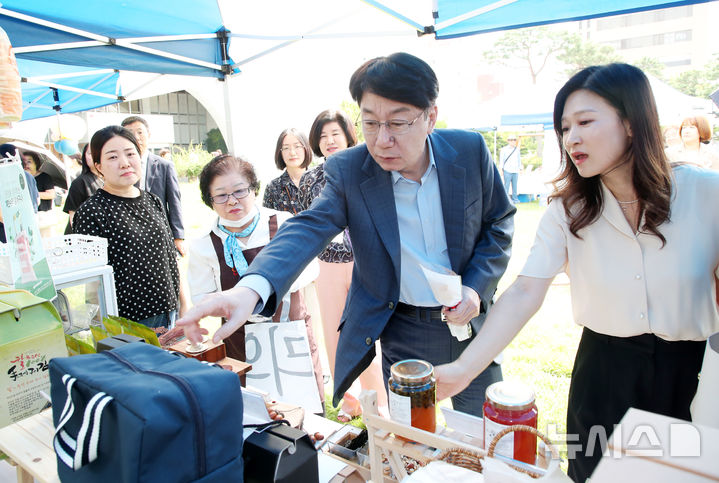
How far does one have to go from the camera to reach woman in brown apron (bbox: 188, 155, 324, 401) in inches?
89.7

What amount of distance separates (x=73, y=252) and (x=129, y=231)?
0.79 metres

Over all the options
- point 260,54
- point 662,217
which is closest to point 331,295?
point 662,217

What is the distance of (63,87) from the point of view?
6801 millimetres

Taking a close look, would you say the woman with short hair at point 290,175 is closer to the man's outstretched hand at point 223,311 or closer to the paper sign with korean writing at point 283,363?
the paper sign with korean writing at point 283,363

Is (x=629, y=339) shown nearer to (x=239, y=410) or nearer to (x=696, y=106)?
(x=239, y=410)

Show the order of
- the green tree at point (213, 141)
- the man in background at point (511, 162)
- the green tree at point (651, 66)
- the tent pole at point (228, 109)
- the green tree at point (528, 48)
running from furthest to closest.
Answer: the green tree at point (528, 48), the green tree at point (651, 66), the green tree at point (213, 141), the man in background at point (511, 162), the tent pole at point (228, 109)

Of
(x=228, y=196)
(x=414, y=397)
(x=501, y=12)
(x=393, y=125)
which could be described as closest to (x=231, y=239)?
(x=228, y=196)

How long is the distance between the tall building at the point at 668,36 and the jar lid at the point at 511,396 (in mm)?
55231

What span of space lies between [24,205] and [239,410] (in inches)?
46.9

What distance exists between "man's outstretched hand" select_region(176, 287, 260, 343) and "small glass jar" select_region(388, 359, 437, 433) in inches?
16.6

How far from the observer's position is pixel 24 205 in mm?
1572

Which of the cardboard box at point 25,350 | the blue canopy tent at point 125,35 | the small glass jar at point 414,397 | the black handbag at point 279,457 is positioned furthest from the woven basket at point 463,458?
the blue canopy tent at point 125,35

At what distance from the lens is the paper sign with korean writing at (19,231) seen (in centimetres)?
156

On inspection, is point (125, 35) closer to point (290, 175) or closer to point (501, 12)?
point (290, 175)
